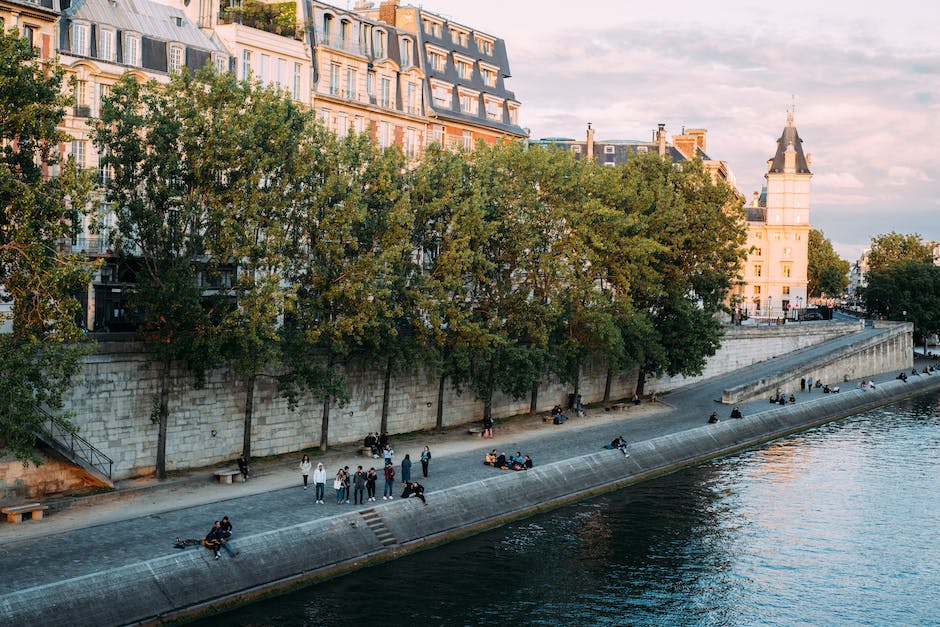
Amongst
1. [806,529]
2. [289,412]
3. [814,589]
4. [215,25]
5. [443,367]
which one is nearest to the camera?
[814,589]

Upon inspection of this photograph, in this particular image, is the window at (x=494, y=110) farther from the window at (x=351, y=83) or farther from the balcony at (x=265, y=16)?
the balcony at (x=265, y=16)

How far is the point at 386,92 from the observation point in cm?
7988

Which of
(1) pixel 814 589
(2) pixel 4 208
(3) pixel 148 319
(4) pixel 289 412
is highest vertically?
(2) pixel 4 208

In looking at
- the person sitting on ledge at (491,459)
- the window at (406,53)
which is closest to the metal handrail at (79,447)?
the person sitting on ledge at (491,459)

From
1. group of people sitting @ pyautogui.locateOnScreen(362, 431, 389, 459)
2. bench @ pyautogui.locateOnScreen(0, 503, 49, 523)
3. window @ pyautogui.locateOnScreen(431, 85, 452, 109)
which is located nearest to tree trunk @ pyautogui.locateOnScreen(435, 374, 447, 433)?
group of people sitting @ pyautogui.locateOnScreen(362, 431, 389, 459)

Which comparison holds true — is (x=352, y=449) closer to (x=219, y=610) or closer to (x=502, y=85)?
(x=219, y=610)

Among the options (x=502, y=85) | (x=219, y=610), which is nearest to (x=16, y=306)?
(x=219, y=610)

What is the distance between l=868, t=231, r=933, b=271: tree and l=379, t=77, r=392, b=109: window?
125 metres

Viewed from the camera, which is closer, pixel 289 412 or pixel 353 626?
pixel 353 626

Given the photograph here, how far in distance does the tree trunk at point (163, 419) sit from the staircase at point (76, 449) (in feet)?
7.41

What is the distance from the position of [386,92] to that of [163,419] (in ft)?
128

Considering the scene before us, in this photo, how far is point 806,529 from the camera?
5212 centimetres

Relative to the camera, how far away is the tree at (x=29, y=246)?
121 feet

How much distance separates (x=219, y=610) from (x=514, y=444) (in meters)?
29.3
